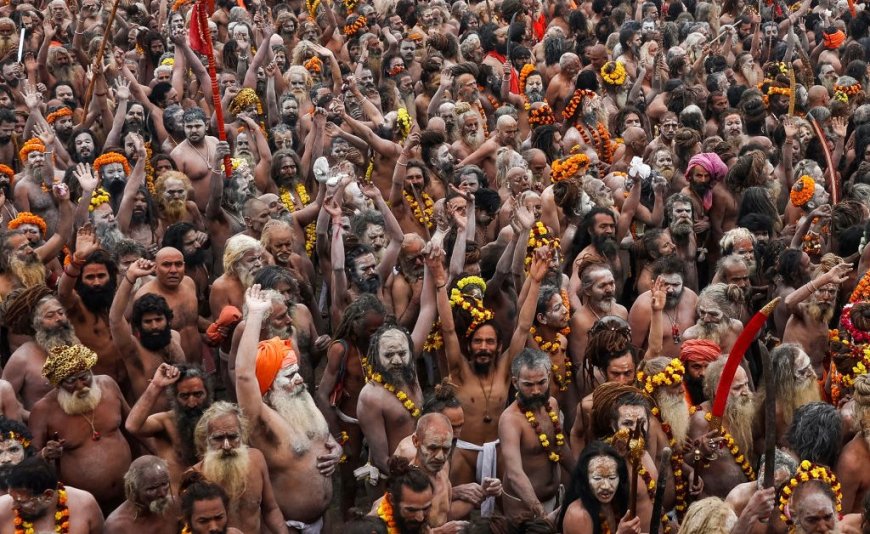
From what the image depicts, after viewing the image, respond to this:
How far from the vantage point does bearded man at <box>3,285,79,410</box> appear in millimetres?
7602

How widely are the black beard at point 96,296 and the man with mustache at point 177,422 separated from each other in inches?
51.6

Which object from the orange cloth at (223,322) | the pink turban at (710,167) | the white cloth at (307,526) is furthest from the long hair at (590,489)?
the pink turban at (710,167)

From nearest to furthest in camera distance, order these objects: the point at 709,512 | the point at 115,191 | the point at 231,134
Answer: the point at 709,512, the point at 115,191, the point at 231,134

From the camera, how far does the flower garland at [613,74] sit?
13.4 m

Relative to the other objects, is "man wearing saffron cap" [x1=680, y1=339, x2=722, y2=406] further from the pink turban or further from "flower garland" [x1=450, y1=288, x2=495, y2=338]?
the pink turban

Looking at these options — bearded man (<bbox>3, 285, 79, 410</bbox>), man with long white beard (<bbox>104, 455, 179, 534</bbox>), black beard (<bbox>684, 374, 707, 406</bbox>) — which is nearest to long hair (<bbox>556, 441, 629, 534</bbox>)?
black beard (<bbox>684, 374, 707, 406</bbox>)

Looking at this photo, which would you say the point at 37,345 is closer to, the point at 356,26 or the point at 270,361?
the point at 270,361

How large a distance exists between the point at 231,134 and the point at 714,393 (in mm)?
6009

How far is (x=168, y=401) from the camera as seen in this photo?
7.16 metres

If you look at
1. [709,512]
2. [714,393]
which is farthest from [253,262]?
[709,512]

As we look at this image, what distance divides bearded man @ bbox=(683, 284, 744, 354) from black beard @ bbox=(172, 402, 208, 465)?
3.02 meters

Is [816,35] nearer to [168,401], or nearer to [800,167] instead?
[800,167]

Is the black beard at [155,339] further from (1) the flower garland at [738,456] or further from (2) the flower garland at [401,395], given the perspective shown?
(1) the flower garland at [738,456]

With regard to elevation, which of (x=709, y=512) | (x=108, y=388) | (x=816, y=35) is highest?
(x=816, y=35)
